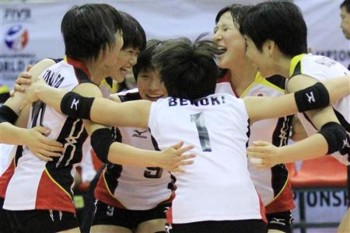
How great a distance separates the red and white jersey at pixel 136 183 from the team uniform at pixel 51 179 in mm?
476

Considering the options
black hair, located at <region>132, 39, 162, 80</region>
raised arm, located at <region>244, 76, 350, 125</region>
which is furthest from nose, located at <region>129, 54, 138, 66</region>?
raised arm, located at <region>244, 76, 350, 125</region>

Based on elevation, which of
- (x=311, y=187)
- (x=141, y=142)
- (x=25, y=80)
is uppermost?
(x=25, y=80)

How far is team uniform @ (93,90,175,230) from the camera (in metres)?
3.49

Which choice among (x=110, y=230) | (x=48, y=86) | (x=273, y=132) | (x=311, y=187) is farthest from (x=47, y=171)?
(x=311, y=187)

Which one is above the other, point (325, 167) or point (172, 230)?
point (172, 230)

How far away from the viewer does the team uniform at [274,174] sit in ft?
11.1

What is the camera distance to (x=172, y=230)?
2686mm

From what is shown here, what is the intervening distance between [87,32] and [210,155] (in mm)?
771

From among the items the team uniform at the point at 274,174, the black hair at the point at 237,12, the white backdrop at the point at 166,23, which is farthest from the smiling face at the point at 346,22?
the team uniform at the point at 274,174

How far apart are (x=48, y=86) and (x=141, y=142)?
625 millimetres

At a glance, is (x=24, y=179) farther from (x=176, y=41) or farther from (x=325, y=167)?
(x=325, y=167)

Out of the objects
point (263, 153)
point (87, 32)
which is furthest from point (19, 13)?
point (263, 153)

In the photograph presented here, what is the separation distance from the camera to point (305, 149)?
9.02 feet

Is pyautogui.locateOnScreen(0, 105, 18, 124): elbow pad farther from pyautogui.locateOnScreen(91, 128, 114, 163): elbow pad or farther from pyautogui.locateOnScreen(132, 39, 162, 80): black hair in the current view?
pyautogui.locateOnScreen(132, 39, 162, 80): black hair
